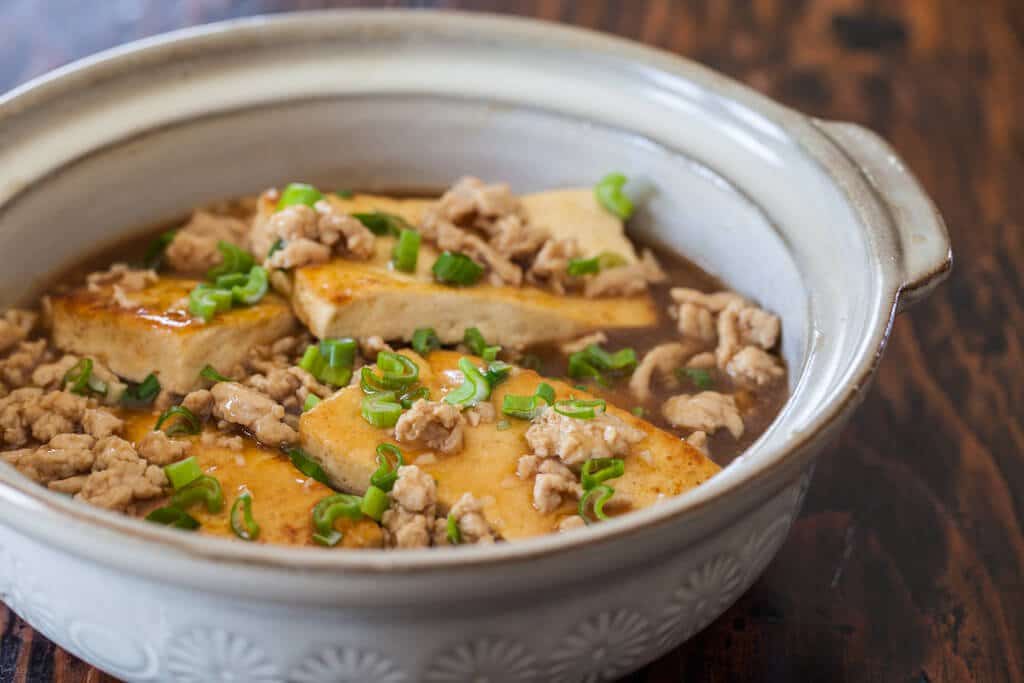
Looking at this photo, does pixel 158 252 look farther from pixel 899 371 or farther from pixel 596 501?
pixel 899 371

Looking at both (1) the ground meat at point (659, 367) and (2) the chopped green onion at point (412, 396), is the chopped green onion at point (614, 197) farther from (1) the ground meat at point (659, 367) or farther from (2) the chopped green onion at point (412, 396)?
(2) the chopped green onion at point (412, 396)

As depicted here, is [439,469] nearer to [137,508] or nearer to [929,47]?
[137,508]

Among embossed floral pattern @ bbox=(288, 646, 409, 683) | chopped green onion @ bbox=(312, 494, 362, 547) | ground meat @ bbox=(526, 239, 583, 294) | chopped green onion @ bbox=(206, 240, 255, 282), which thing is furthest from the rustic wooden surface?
chopped green onion @ bbox=(206, 240, 255, 282)

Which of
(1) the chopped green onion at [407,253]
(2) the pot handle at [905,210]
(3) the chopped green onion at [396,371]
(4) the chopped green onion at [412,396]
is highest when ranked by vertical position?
(2) the pot handle at [905,210]

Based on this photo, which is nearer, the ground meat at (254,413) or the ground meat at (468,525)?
the ground meat at (468,525)

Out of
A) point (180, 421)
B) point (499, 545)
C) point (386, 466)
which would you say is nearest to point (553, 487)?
point (386, 466)

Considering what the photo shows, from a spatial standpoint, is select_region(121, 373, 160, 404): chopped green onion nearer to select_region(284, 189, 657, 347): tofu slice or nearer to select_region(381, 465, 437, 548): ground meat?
select_region(284, 189, 657, 347): tofu slice

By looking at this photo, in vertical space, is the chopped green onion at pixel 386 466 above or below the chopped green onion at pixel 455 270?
below

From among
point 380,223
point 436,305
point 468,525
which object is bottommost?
point 468,525

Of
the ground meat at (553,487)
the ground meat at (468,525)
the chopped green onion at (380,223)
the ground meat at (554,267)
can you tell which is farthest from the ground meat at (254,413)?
the ground meat at (554,267)
